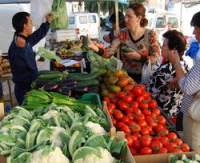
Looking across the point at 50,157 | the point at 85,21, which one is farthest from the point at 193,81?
the point at 85,21

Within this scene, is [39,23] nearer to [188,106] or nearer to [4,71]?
[4,71]

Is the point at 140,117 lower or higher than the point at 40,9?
lower

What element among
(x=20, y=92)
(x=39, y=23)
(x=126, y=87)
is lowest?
(x=20, y=92)

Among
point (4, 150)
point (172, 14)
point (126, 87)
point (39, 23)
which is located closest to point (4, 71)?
point (39, 23)

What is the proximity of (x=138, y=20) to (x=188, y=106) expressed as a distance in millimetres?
1575

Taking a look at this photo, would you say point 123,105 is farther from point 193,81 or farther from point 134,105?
point 193,81

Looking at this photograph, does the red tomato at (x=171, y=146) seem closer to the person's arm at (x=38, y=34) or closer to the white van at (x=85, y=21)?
the person's arm at (x=38, y=34)

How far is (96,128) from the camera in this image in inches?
87.8

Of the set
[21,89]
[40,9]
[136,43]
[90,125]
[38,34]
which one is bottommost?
[21,89]

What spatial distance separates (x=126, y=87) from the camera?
3.46m

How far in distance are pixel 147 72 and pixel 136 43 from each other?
494 mm

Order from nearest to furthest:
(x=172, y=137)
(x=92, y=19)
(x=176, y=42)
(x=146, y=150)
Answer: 1. (x=146, y=150)
2. (x=172, y=137)
3. (x=176, y=42)
4. (x=92, y=19)

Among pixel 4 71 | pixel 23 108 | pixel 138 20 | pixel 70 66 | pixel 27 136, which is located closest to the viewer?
pixel 27 136

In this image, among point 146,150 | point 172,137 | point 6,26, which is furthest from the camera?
point 6,26
